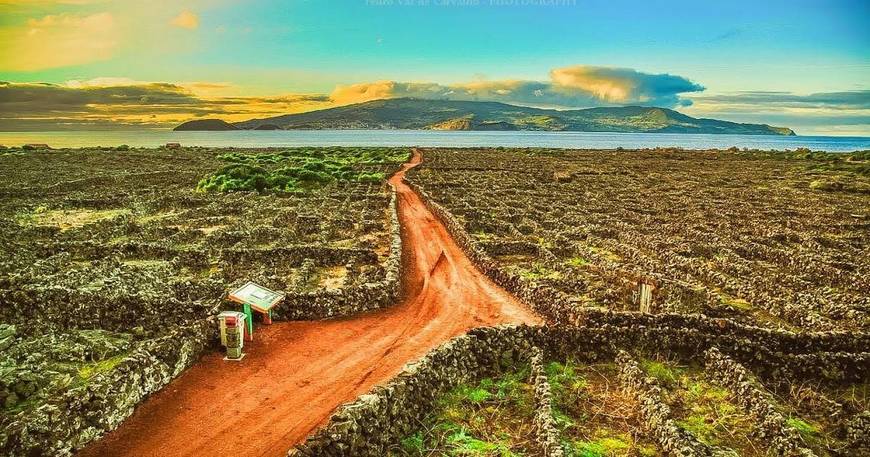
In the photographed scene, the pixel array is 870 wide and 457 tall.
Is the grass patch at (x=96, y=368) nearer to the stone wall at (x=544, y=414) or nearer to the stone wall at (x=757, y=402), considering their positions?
the stone wall at (x=544, y=414)

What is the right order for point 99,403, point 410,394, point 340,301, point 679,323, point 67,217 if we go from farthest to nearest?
1. point 67,217
2. point 340,301
3. point 679,323
4. point 410,394
5. point 99,403

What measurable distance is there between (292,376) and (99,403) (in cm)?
445

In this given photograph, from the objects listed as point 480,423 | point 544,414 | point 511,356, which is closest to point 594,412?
point 544,414

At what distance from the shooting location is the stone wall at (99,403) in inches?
373

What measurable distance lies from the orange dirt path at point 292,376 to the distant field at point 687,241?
12.5ft

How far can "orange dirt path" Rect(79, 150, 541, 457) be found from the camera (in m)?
11.0

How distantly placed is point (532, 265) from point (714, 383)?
11215 mm

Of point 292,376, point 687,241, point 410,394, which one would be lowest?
point 292,376

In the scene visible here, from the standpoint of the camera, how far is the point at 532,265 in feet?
81.6

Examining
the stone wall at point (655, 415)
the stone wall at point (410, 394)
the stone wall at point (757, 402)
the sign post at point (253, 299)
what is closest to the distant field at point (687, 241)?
the stone wall at point (757, 402)

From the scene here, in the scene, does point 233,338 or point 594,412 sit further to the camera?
point 233,338

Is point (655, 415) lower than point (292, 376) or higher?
higher

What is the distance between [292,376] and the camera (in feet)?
45.6

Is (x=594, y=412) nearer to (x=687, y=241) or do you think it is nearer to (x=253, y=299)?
(x=253, y=299)
